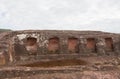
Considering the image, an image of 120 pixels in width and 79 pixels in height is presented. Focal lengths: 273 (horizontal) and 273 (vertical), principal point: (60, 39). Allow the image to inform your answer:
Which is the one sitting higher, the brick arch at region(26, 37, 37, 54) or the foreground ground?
the brick arch at region(26, 37, 37, 54)

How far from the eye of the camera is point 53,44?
29812 millimetres

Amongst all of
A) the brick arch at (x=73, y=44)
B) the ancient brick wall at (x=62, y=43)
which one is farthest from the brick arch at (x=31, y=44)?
the brick arch at (x=73, y=44)

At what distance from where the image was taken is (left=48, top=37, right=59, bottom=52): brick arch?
29516 millimetres

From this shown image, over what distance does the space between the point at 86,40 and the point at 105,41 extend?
2493 millimetres

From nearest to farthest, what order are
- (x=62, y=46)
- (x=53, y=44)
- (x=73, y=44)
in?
(x=62, y=46) < (x=53, y=44) < (x=73, y=44)

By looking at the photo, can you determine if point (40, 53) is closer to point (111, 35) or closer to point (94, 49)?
point (94, 49)

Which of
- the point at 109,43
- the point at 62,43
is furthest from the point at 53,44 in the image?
the point at 109,43

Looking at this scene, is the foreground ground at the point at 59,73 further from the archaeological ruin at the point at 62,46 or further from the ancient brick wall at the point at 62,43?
the ancient brick wall at the point at 62,43

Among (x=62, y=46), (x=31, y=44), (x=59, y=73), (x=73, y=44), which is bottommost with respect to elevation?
(x=59, y=73)

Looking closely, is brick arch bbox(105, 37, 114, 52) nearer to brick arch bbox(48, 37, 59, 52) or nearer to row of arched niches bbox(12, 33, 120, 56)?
row of arched niches bbox(12, 33, 120, 56)

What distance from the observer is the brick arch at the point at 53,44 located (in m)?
29.5

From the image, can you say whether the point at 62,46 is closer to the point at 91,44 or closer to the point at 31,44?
the point at 31,44

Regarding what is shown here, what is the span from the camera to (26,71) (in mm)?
15180

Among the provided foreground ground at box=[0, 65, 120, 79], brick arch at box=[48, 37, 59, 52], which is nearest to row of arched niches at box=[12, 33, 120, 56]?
brick arch at box=[48, 37, 59, 52]
